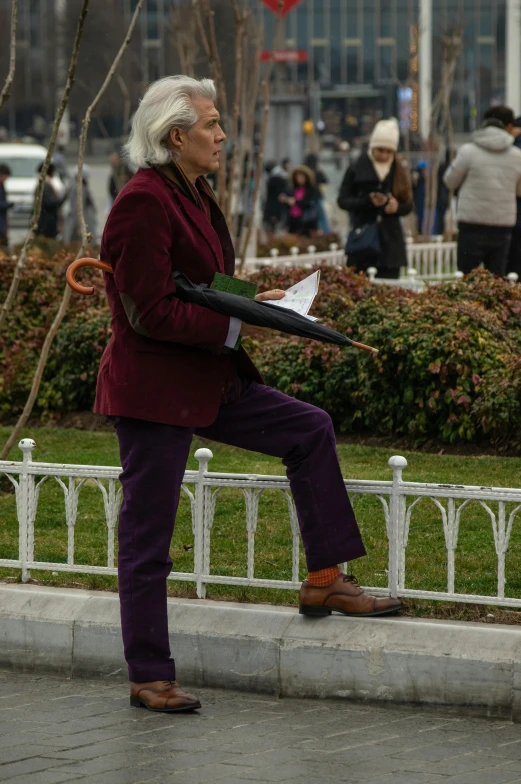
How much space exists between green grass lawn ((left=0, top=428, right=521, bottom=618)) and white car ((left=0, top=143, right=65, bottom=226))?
22.5m

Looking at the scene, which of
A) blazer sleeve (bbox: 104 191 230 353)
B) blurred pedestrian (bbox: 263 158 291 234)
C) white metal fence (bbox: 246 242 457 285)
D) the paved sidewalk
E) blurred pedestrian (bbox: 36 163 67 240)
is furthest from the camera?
blurred pedestrian (bbox: 263 158 291 234)

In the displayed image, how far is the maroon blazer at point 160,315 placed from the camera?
4.66 metres

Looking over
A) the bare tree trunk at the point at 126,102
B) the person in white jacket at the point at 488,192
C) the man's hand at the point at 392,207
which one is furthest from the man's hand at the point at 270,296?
the bare tree trunk at the point at 126,102

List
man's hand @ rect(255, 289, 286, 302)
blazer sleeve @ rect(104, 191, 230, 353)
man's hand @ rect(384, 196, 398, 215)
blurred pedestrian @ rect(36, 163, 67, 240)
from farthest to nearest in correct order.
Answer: blurred pedestrian @ rect(36, 163, 67, 240)
man's hand @ rect(384, 196, 398, 215)
man's hand @ rect(255, 289, 286, 302)
blazer sleeve @ rect(104, 191, 230, 353)

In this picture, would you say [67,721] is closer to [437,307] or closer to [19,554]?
[19,554]

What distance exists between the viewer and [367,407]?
8750mm

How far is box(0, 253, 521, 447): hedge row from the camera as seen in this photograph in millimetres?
8391

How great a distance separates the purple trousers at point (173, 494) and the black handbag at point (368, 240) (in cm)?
712

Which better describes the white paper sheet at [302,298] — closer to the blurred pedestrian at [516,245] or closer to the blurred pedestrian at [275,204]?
the blurred pedestrian at [516,245]

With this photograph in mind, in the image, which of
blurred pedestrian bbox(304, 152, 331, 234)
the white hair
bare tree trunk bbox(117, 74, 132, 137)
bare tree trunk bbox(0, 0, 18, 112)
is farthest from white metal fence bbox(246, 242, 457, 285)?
the white hair

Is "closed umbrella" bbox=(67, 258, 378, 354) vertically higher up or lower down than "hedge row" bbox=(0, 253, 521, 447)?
higher up

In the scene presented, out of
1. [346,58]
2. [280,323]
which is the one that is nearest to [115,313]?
[280,323]

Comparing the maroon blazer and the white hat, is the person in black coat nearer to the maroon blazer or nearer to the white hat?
the white hat

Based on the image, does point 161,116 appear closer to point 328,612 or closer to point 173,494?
point 173,494
